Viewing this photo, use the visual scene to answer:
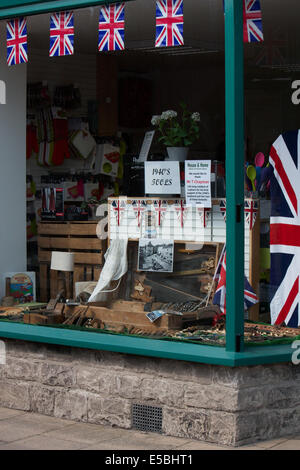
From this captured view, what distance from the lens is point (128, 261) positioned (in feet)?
25.9

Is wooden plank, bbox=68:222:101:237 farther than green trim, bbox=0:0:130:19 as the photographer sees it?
Yes

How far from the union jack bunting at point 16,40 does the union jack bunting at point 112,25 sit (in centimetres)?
78

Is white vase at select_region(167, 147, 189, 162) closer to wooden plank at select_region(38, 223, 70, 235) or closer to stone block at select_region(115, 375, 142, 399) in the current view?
wooden plank at select_region(38, 223, 70, 235)

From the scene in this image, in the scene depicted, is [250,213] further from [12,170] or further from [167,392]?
[12,170]

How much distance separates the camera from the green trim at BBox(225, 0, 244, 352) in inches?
265

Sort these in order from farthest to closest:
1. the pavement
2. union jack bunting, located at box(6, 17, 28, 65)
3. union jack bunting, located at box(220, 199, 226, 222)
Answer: union jack bunting, located at box(6, 17, 28, 65), union jack bunting, located at box(220, 199, 226, 222), the pavement

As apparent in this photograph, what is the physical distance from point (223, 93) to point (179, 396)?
2.28m

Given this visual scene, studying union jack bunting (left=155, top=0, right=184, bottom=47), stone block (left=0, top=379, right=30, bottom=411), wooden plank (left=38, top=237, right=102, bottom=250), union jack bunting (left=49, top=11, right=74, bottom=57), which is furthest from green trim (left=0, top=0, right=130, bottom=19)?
stone block (left=0, top=379, right=30, bottom=411)

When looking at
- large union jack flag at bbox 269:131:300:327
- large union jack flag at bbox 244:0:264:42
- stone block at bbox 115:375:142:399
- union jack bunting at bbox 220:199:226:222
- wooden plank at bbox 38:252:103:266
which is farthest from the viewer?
wooden plank at bbox 38:252:103:266

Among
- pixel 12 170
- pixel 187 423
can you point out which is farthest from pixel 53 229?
pixel 187 423

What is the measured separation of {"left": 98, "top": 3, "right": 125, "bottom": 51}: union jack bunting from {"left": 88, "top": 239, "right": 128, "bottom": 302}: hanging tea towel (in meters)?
1.64

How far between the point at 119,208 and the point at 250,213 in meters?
1.20
